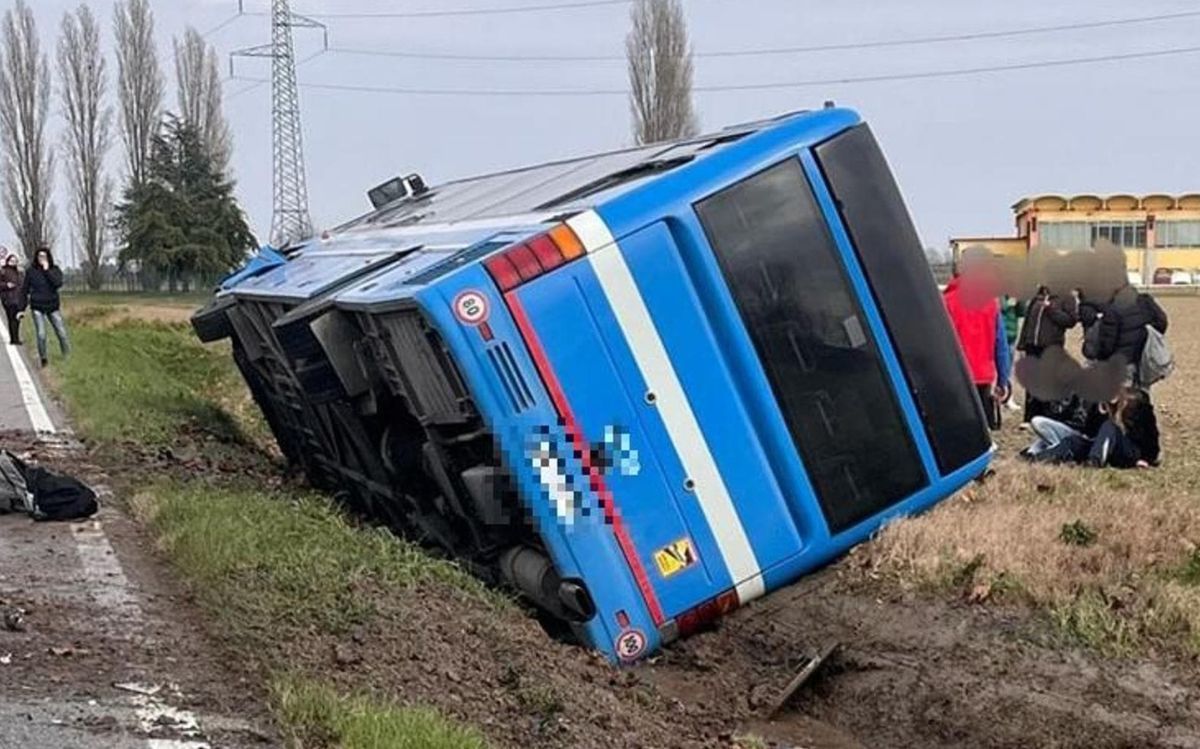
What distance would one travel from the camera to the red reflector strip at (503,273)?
5316 millimetres

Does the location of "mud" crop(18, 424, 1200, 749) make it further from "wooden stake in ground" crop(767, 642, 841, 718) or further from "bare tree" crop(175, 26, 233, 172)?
"bare tree" crop(175, 26, 233, 172)

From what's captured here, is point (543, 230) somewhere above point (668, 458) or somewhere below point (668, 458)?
above

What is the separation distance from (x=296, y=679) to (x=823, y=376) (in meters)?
2.46

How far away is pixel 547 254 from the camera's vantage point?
5375mm

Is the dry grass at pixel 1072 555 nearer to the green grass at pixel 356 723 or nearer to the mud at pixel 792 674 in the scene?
the mud at pixel 792 674

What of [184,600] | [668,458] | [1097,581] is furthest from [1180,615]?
[184,600]

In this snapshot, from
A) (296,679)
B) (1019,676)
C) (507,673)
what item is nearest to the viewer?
(296,679)

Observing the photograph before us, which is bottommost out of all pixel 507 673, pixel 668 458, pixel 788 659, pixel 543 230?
pixel 788 659

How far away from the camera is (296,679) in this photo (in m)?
4.19

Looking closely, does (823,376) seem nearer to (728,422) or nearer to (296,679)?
(728,422)

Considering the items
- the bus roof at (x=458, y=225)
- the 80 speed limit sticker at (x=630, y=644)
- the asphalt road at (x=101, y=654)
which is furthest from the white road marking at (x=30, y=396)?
the 80 speed limit sticker at (x=630, y=644)

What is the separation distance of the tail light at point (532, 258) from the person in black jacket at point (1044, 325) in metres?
4.62

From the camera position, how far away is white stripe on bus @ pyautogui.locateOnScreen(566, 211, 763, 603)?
5.39m

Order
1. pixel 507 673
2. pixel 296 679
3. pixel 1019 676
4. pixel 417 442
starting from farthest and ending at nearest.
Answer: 1. pixel 417 442
2. pixel 1019 676
3. pixel 507 673
4. pixel 296 679
